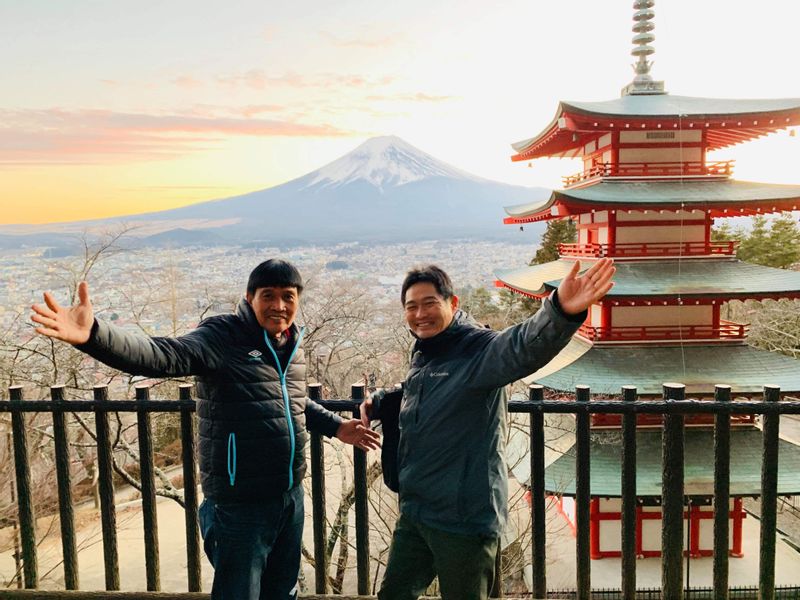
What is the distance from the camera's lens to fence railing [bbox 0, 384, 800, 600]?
2.98 metres

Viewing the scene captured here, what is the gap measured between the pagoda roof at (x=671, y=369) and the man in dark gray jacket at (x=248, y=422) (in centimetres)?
764

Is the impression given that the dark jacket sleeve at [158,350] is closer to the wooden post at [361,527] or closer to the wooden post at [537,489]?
the wooden post at [361,527]

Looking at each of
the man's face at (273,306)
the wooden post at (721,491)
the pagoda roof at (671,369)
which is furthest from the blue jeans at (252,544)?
the pagoda roof at (671,369)

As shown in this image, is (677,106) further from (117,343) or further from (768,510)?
(117,343)

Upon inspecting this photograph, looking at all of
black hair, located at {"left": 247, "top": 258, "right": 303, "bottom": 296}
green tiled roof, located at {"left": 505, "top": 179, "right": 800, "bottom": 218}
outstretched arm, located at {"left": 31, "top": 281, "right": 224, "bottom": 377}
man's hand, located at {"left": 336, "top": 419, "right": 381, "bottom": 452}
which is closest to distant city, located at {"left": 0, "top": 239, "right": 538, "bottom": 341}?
green tiled roof, located at {"left": 505, "top": 179, "right": 800, "bottom": 218}

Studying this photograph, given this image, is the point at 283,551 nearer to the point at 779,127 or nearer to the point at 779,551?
the point at 779,127

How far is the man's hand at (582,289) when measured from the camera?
1944mm

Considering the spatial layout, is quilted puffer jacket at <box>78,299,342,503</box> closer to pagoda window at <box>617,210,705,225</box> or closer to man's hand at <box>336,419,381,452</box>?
man's hand at <box>336,419,381,452</box>

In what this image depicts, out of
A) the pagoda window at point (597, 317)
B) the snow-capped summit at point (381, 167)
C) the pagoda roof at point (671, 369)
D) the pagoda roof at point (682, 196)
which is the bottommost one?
the pagoda roof at point (671, 369)

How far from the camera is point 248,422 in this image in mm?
2398

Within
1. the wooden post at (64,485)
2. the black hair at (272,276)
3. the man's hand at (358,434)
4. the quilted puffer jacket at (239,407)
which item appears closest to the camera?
the quilted puffer jacket at (239,407)

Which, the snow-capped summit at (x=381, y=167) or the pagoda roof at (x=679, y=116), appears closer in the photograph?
the pagoda roof at (x=679, y=116)

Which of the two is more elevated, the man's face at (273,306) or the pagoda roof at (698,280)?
the man's face at (273,306)

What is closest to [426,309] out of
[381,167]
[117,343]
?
[117,343]
